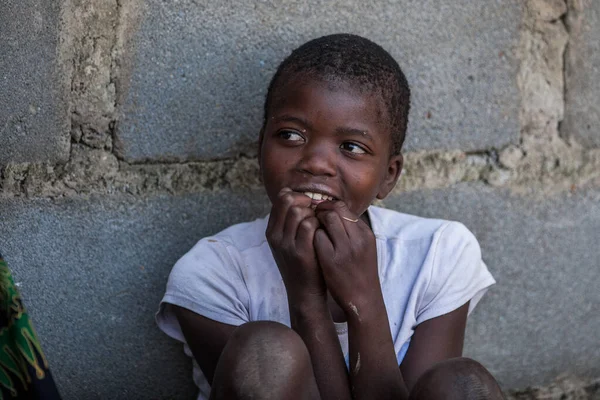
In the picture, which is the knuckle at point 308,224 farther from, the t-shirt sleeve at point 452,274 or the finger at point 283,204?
the t-shirt sleeve at point 452,274

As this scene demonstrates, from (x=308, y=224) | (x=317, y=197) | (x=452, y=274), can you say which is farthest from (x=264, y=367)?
(x=452, y=274)

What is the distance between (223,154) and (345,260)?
0.58 m

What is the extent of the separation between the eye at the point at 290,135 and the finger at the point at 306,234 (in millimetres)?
217

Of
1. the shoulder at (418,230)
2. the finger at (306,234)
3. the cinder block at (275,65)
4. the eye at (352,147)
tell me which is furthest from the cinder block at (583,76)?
the finger at (306,234)

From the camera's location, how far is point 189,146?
199 cm

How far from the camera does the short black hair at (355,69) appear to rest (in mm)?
1707

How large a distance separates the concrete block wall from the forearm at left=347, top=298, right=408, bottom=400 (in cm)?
59

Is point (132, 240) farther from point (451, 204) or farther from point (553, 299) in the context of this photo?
point (553, 299)

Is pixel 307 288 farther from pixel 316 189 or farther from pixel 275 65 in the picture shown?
pixel 275 65

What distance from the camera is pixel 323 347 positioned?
5.12 feet

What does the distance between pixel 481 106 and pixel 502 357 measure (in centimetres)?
77

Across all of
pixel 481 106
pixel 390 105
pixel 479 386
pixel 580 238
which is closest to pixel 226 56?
pixel 390 105

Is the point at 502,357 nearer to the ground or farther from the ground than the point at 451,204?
nearer to the ground

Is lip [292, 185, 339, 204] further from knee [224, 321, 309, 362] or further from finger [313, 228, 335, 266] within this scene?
knee [224, 321, 309, 362]
